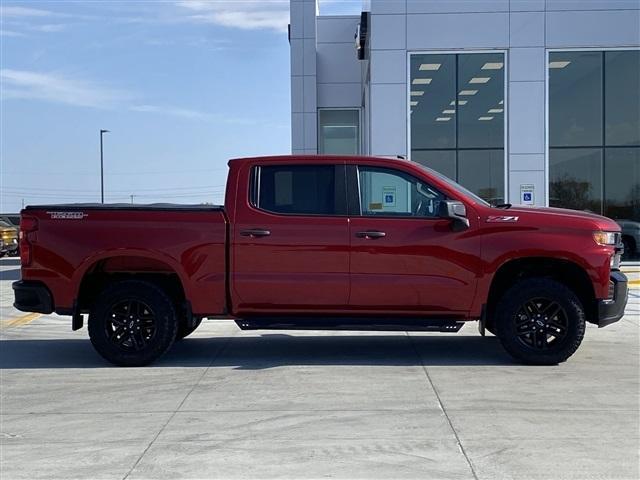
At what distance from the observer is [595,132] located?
2041 cm

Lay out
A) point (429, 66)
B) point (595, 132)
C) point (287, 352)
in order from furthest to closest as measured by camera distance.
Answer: point (595, 132), point (429, 66), point (287, 352)

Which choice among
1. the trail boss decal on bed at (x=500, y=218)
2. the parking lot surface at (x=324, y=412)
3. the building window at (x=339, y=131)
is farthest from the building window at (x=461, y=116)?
the trail boss decal on bed at (x=500, y=218)

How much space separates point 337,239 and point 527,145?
44.6 ft

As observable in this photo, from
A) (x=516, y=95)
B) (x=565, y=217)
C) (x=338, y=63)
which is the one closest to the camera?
(x=565, y=217)

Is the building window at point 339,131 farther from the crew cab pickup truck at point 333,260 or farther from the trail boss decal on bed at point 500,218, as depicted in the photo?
the trail boss decal on bed at point 500,218

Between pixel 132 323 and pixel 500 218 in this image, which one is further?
pixel 132 323

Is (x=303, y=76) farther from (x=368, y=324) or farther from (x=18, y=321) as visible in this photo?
(x=368, y=324)

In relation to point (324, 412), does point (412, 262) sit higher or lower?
higher

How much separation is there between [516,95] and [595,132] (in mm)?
3004

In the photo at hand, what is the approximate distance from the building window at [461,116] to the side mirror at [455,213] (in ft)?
42.1

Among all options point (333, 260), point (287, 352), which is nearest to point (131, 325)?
point (287, 352)

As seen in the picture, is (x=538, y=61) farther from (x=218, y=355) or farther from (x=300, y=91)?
(x=218, y=355)

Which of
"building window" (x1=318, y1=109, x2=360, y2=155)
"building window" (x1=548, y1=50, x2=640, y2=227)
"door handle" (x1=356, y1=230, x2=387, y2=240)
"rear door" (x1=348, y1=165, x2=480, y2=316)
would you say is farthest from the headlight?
"building window" (x1=318, y1=109, x2=360, y2=155)

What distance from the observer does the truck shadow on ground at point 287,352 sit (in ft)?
25.0
